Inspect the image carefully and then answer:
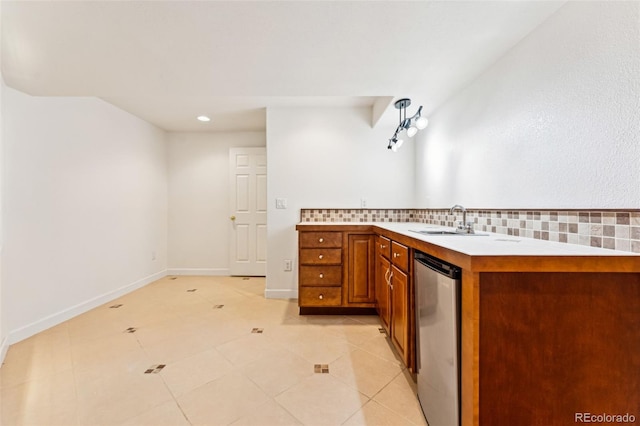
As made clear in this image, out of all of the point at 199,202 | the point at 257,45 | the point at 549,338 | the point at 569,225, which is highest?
the point at 257,45

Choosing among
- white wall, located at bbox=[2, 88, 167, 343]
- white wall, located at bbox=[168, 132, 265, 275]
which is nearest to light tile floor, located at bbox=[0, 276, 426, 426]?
white wall, located at bbox=[2, 88, 167, 343]

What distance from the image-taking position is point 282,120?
118 inches

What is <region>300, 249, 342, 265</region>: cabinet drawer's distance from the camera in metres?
2.42

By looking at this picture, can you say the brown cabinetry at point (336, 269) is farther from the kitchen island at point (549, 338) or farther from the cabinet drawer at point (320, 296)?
the kitchen island at point (549, 338)

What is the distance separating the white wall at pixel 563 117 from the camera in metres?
0.99

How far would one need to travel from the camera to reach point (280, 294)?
3020 millimetres

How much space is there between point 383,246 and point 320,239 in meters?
0.63

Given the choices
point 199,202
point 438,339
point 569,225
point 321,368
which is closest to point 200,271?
point 199,202

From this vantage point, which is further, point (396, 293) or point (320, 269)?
point (320, 269)

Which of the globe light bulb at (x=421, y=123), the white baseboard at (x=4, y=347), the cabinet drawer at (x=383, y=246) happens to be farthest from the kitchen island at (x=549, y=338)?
the white baseboard at (x=4, y=347)

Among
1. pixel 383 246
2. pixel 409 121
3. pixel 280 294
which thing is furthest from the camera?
pixel 280 294

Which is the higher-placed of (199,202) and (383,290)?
(199,202)

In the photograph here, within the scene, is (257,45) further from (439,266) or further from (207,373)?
(207,373)

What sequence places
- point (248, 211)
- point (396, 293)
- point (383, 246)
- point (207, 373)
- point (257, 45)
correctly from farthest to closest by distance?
point (248, 211) < point (383, 246) < point (396, 293) < point (207, 373) < point (257, 45)
